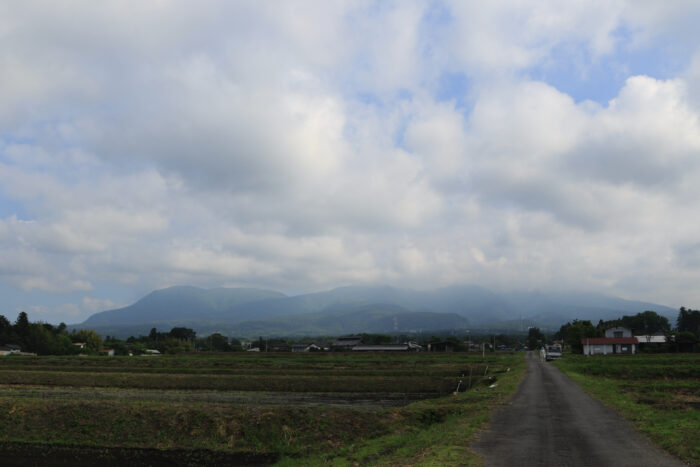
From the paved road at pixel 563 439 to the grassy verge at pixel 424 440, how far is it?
0.60 m

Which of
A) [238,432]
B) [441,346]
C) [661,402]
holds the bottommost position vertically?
[441,346]

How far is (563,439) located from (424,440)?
4.30 metres

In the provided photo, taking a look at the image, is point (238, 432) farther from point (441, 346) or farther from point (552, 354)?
point (441, 346)

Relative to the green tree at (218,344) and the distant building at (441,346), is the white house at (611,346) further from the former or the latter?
the green tree at (218,344)

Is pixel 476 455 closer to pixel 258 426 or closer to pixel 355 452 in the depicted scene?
pixel 355 452

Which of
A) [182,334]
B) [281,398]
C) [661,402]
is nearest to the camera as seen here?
[661,402]

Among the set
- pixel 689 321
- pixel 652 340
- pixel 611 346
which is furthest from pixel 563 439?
pixel 689 321

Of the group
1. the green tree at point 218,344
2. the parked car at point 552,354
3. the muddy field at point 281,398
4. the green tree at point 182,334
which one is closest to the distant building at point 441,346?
the parked car at point 552,354

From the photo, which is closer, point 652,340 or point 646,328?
point 652,340

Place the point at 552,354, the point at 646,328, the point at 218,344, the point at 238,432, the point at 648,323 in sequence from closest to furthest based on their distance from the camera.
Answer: the point at 238,432
the point at 552,354
the point at 646,328
the point at 218,344
the point at 648,323

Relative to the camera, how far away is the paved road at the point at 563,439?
40.1ft

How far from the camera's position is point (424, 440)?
15.6 meters

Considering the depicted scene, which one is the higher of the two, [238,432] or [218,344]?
[238,432]

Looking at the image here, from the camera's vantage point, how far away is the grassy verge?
42.6ft
